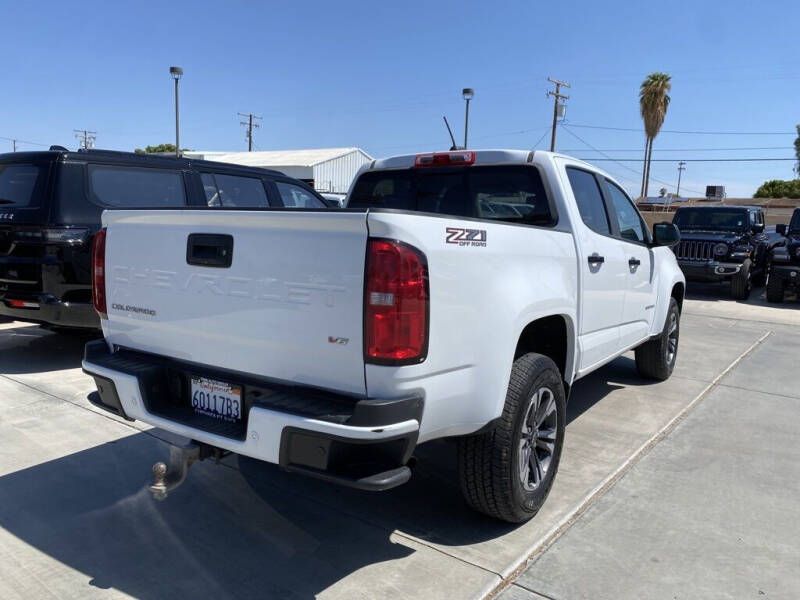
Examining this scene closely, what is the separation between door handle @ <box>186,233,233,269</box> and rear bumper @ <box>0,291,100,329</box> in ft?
11.5

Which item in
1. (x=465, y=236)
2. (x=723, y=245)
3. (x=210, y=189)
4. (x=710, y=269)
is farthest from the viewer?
(x=723, y=245)

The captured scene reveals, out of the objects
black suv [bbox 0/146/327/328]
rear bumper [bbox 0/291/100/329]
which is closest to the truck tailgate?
black suv [bbox 0/146/327/328]

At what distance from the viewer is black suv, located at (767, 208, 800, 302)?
1221cm

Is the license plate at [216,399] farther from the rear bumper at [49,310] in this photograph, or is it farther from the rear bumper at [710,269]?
the rear bumper at [710,269]

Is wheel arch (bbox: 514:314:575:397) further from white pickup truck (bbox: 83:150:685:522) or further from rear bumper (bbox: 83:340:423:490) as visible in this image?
rear bumper (bbox: 83:340:423:490)

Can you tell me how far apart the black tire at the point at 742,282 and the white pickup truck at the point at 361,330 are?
34.2ft

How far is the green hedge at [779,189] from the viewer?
52.8m

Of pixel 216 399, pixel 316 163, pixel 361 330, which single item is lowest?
pixel 216 399

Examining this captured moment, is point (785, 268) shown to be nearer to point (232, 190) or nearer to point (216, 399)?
point (232, 190)

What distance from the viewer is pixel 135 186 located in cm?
641

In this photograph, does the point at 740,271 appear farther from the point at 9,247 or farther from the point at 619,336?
the point at 9,247

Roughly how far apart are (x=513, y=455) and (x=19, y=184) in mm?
5311

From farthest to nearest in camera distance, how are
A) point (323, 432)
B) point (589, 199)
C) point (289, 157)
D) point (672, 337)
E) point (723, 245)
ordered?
point (289, 157)
point (723, 245)
point (672, 337)
point (589, 199)
point (323, 432)

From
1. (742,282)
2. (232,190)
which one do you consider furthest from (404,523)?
(742,282)
